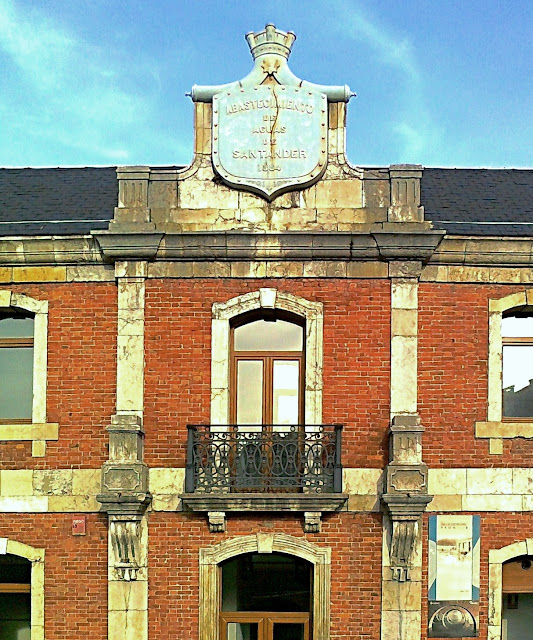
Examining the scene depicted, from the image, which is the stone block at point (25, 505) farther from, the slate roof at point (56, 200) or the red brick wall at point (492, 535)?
the red brick wall at point (492, 535)

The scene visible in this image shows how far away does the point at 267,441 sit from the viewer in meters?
15.0

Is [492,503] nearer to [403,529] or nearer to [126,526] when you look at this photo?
[403,529]

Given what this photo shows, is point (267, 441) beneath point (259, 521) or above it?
above

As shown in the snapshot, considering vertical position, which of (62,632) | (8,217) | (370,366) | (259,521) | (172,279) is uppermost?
(8,217)

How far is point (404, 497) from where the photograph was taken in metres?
14.6

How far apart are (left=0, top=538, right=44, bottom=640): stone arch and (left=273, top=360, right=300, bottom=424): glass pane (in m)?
3.88

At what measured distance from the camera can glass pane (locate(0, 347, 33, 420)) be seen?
15609 mm

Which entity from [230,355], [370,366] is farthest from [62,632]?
[370,366]

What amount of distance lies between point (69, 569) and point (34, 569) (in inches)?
19.6

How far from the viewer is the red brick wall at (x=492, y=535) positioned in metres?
14.9

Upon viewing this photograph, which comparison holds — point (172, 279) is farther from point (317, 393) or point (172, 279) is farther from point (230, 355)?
point (317, 393)

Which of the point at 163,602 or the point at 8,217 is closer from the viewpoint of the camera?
the point at 163,602

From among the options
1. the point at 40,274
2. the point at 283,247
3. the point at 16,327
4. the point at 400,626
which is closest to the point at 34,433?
the point at 16,327

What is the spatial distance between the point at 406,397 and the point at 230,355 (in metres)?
2.60
